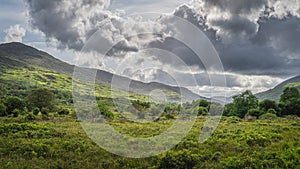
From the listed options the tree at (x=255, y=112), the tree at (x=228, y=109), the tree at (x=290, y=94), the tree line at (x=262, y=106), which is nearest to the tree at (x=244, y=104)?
the tree line at (x=262, y=106)

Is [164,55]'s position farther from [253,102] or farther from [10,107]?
[253,102]

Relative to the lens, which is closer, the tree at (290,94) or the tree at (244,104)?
the tree at (290,94)

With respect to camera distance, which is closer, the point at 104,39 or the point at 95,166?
the point at 95,166

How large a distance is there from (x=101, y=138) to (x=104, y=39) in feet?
27.0

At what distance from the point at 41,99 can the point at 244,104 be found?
45.7 m

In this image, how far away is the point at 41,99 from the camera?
215 feet

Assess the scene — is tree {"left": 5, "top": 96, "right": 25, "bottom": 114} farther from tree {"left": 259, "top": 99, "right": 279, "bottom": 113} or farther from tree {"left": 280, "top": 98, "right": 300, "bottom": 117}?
tree {"left": 280, "top": 98, "right": 300, "bottom": 117}

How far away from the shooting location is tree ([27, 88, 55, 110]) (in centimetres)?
6406

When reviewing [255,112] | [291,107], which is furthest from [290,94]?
[255,112]

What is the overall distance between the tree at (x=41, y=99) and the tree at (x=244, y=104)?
41445mm

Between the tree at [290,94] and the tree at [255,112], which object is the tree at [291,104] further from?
the tree at [255,112]

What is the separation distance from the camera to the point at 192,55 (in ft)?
70.6

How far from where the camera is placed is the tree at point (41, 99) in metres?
64.1

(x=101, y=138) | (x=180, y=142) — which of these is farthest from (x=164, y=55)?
(x=101, y=138)
